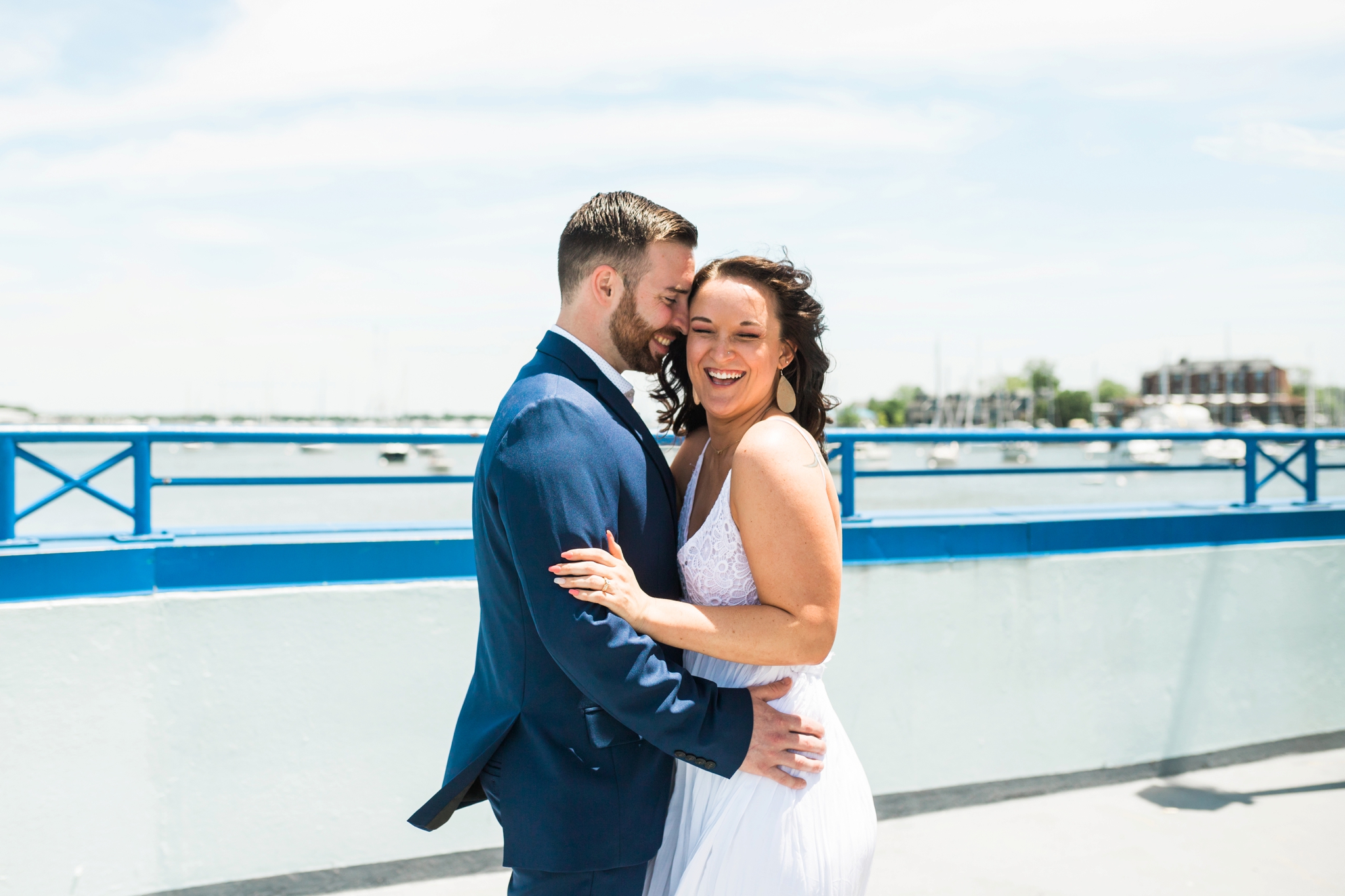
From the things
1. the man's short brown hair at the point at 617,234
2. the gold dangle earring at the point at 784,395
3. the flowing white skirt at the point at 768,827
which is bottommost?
the flowing white skirt at the point at 768,827

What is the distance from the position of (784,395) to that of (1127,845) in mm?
3135

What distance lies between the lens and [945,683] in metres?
4.63

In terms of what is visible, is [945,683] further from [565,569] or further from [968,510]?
[565,569]

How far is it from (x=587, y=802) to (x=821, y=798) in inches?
20.1

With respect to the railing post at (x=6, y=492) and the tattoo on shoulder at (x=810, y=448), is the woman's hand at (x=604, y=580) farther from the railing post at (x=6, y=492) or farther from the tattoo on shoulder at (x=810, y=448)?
the railing post at (x=6, y=492)

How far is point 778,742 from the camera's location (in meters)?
1.96

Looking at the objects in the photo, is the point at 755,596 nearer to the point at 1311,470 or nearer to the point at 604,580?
the point at 604,580

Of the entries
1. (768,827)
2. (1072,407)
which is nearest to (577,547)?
(768,827)

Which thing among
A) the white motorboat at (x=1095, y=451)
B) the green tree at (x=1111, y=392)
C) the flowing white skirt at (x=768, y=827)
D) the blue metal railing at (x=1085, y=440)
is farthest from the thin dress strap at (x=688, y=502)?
the green tree at (x=1111, y=392)

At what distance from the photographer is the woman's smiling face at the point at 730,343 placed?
213cm

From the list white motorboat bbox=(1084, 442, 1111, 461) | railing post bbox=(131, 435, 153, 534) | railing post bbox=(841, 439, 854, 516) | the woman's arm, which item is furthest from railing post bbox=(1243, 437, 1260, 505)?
white motorboat bbox=(1084, 442, 1111, 461)

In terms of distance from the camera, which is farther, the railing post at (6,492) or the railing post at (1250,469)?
the railing post at (1250,469)

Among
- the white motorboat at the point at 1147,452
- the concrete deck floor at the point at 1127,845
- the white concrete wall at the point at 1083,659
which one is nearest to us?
the concrete deck floor at the point at 1127,845

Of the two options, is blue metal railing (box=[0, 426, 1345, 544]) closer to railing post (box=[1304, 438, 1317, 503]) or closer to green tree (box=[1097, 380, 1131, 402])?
railing post (box=[1304, 438, 1317, 503])
